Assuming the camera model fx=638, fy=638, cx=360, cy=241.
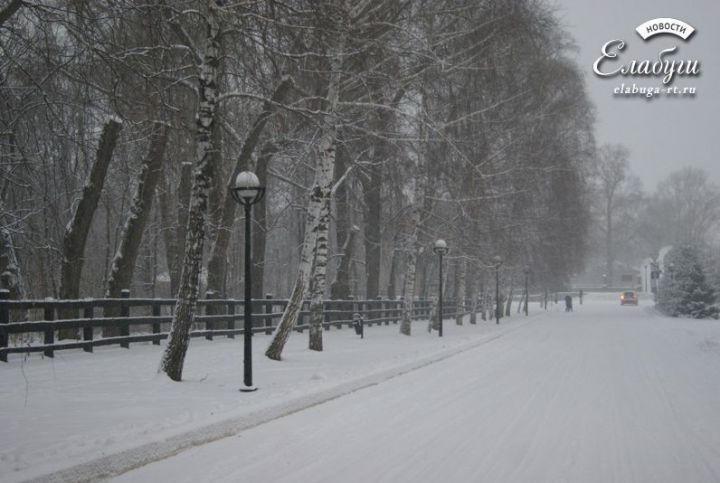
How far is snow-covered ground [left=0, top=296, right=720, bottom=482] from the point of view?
5302 mm

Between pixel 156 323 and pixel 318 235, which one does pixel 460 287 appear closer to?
pixel 318 235

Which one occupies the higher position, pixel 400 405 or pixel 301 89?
pixel 301 89

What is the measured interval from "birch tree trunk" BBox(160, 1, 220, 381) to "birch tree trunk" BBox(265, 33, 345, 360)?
3.15 m

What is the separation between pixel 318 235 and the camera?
13961 millimetres

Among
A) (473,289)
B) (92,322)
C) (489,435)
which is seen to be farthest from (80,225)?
(473,289)

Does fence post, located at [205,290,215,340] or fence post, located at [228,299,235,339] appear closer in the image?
fence post, located at [205,290,215,340]

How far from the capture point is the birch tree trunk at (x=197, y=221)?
9.23 metres

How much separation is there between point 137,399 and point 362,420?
2811 mm

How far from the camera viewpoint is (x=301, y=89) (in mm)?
13914

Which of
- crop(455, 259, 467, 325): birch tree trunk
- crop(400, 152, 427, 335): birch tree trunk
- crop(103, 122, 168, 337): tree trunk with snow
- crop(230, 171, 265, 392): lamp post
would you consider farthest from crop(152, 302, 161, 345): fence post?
crop(455, 259, 467, 325): birch tree trunk

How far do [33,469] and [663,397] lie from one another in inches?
318

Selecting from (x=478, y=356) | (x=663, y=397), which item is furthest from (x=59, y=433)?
(x=478, y=356)

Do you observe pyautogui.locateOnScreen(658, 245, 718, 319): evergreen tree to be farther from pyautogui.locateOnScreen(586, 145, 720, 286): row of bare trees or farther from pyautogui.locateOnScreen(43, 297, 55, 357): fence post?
pyautogui.locateOnScreen(586, 145, 720, 286): row of bare trees

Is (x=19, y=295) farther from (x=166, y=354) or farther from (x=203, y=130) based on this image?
(x=203, y=130)
